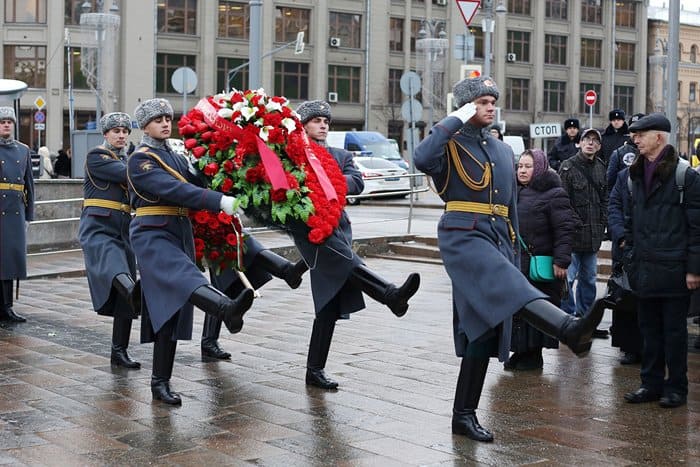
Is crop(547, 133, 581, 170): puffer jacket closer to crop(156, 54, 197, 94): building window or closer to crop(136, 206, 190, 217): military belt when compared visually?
crop(136, 206, 190, 217): military belt

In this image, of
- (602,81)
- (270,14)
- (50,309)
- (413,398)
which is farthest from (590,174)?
(602,81)

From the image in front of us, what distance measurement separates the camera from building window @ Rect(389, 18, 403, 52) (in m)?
67.6

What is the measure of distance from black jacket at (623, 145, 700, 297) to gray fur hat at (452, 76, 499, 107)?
4.73ft

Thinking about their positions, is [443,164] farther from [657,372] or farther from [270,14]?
[270,14]

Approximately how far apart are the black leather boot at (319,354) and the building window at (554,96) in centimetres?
6837

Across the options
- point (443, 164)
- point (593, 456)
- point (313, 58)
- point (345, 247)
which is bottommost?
point (593, 456)

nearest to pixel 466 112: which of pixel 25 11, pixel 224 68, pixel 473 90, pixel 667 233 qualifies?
pixel 473 90

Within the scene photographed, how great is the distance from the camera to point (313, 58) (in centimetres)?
6456

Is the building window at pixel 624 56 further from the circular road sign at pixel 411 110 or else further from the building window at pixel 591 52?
the circular road sign at pixel 411 110

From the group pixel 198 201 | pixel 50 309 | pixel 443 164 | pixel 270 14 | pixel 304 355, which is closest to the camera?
pixel 443 164

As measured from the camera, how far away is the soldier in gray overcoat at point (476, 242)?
6453 mm

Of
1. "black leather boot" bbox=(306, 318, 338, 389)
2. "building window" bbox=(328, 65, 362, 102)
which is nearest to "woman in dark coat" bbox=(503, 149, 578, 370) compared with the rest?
"black leather boot" bbox=(306, 318, 338, 389)

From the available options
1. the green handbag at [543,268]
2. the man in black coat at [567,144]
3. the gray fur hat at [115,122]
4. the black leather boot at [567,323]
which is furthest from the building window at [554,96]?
the black leather boot at [567,323]

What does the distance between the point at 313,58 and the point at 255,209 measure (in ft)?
190
